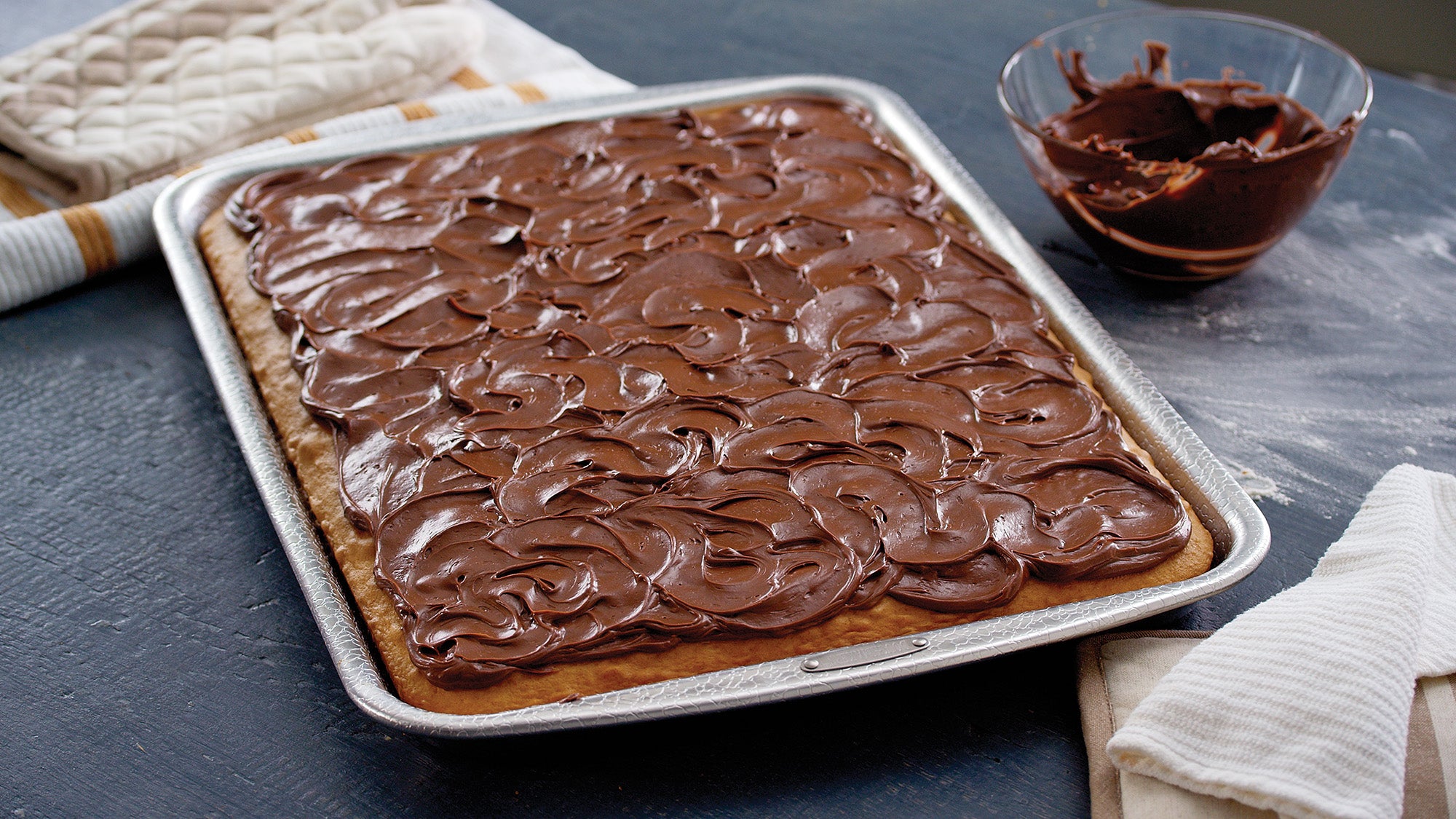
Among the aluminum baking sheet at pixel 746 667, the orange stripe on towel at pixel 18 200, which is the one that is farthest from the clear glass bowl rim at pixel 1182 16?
the orange stripe on towel at pixel 18 200

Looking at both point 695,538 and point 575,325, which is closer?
point 695,538

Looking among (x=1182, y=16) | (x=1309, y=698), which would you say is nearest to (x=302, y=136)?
(x=1182, y=16)

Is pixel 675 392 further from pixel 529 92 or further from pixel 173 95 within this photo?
pixel 173 95

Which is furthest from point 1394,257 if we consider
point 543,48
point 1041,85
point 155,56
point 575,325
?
point 155,56

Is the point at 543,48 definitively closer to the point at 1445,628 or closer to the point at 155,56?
the point at 155,56

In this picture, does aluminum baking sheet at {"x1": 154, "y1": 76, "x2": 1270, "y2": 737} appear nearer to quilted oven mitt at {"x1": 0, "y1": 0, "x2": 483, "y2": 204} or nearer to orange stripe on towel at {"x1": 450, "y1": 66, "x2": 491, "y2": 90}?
quilted oven mitt at {"x1": 0, "y1": 0, "x2": 483, "y2": 204}

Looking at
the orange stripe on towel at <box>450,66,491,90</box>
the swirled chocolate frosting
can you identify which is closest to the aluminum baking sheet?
the swirled chocolate frosting

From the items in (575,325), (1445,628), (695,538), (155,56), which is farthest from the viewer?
(155,56)
